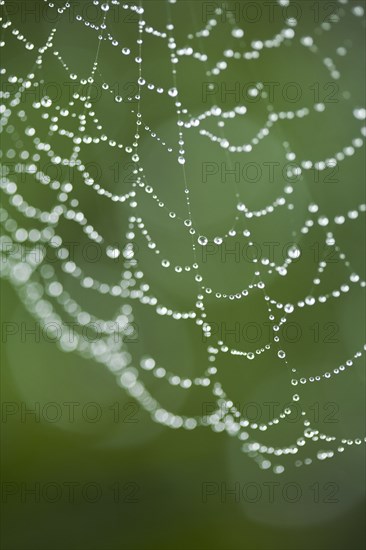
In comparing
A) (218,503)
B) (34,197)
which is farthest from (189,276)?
(218,503)

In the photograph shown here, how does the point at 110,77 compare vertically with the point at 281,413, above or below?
above

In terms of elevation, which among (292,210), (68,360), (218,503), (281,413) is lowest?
(218,503)

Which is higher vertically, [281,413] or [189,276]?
[189,276]

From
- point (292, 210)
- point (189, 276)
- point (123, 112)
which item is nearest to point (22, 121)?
point (123, 112)

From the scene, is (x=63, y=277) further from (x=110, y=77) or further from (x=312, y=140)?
(x=312, y=140)

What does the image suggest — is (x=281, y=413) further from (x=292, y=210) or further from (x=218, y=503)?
(x=292, y=210)

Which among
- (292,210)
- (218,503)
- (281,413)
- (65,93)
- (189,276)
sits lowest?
(218,503)

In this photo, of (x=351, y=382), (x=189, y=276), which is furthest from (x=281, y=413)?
(x=189, y=276)
